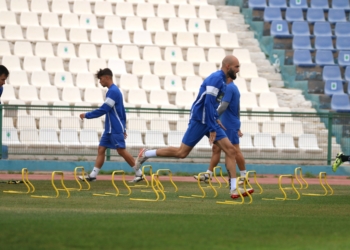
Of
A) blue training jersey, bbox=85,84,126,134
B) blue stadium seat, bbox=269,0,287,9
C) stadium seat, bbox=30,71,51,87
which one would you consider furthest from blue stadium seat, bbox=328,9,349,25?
blue training jersey, bbox=85,84,126,134

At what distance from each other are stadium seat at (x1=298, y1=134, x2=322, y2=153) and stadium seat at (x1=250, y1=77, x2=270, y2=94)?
2.80 metres

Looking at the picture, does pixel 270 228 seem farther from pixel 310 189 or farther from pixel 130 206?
pixel 310 189

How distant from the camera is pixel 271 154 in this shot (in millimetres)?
22578

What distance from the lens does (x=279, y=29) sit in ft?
93.6

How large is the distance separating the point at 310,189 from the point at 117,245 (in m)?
9.87

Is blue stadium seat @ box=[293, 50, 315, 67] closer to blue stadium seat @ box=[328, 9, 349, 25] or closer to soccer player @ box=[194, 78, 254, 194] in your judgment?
blue stadium seat @ box=[328, 9, 349, 25]

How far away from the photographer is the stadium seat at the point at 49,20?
86.0 feet

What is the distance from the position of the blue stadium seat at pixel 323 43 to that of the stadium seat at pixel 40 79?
32.7 ft

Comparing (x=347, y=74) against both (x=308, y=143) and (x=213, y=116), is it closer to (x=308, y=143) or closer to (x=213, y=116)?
(x=308, y=143)

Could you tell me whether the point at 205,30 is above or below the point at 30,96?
above

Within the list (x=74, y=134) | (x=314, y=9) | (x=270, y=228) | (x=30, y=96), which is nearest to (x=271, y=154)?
(x=74, y=134)

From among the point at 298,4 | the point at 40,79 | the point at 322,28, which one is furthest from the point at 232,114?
the point at 298,4

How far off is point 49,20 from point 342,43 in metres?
10.2

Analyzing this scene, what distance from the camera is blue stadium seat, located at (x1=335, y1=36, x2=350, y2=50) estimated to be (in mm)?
28734
